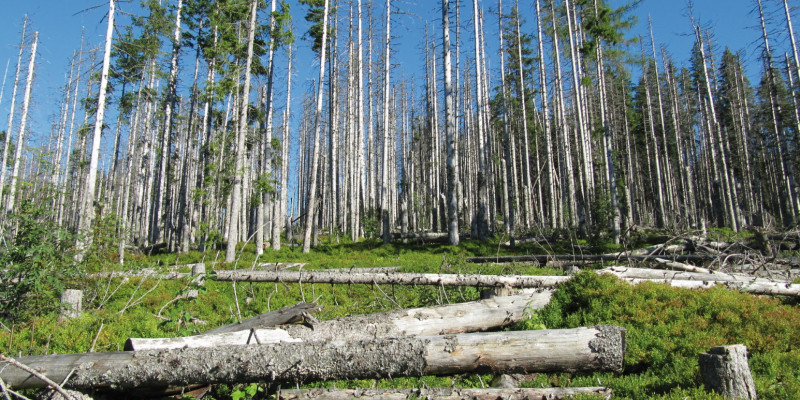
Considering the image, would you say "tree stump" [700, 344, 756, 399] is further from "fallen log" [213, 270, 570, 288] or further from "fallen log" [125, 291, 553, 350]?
"fallen log" [213, 270, 570, 288]

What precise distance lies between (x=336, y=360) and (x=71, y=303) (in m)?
6.81

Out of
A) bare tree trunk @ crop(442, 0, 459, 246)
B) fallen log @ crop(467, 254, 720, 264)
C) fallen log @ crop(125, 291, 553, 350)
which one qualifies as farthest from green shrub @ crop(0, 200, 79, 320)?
Result: bare tree trunk @ crop(442, 0, 459, 246)

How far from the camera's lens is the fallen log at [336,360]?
347cm

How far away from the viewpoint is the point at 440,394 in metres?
3.84

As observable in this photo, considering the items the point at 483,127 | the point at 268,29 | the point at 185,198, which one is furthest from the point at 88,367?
the point at 483,127

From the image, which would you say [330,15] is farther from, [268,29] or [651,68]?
[651,68]

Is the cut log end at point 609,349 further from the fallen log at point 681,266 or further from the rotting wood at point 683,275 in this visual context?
the fallen log at point 681,266

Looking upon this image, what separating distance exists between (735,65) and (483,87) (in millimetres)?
21568

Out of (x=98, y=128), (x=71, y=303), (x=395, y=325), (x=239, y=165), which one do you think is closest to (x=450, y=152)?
(x=239, y=165)

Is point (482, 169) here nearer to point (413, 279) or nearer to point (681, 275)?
point (681, 275)

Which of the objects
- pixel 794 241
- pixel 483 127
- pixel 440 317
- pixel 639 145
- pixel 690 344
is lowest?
pixel 690 344

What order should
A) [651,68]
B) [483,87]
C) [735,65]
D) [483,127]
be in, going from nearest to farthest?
1. [483,127]
2. [483,87]
3. [735,65]
4. [651,68]

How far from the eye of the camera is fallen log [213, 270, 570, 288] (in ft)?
24.6

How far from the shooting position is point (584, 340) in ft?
14.3
